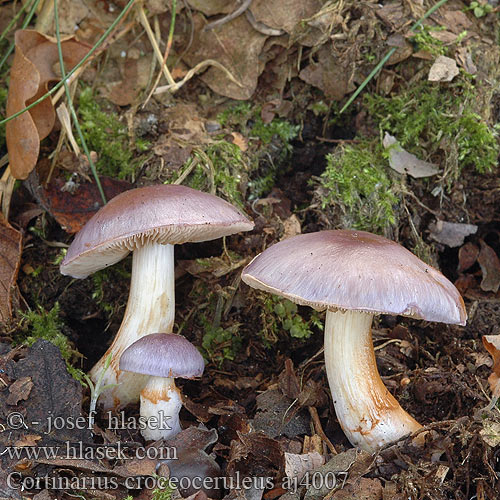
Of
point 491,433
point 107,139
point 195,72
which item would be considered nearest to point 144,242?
point 107,139

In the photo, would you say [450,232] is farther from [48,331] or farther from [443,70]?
[48,331]

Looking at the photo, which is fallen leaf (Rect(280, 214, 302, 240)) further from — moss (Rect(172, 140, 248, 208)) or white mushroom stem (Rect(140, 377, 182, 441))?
white mushroom stem (Rect(140, 377, 182, 441))

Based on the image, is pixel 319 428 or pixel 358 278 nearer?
pixel 358 278

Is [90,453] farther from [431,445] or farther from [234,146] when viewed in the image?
[234,146]

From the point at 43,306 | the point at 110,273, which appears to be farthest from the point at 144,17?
the point at 43,306

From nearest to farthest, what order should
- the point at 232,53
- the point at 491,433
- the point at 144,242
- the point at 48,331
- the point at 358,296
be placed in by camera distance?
the point at 358,296
the point at 491,433
the point at 144,242
the point at 48,331
the point at 232,53

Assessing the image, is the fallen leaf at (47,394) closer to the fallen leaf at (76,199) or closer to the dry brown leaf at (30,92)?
the fallen leaf at (76,199)

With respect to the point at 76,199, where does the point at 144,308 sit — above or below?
below
